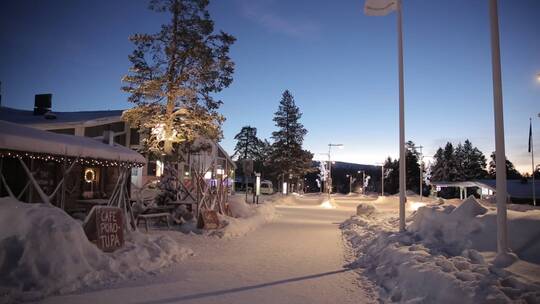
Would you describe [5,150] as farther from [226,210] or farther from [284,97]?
[284,97]

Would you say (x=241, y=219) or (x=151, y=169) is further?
(x=151, y=169)

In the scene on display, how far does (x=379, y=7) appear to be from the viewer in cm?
1284

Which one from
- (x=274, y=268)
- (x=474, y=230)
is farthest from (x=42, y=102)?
(x=474, y=230)

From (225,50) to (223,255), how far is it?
12401 millimetres

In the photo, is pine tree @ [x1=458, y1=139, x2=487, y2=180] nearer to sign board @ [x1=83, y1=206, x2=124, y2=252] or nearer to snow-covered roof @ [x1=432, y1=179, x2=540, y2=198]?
snow-covered roof @ [x1=432, y1=179, x2=540, y2=198]

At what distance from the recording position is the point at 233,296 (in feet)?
20.9

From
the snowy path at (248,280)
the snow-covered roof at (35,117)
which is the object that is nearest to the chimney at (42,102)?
the snow-covered roof at (35,117)

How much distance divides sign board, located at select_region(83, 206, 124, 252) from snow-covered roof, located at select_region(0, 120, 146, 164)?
3.70 m

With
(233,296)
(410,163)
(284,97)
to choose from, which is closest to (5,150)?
(233,296)

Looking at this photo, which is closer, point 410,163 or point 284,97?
point 284,97

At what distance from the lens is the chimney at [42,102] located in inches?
1198

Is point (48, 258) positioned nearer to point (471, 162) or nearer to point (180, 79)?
point (180, 79)

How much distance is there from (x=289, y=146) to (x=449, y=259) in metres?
64.0

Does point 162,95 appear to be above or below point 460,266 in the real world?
above
